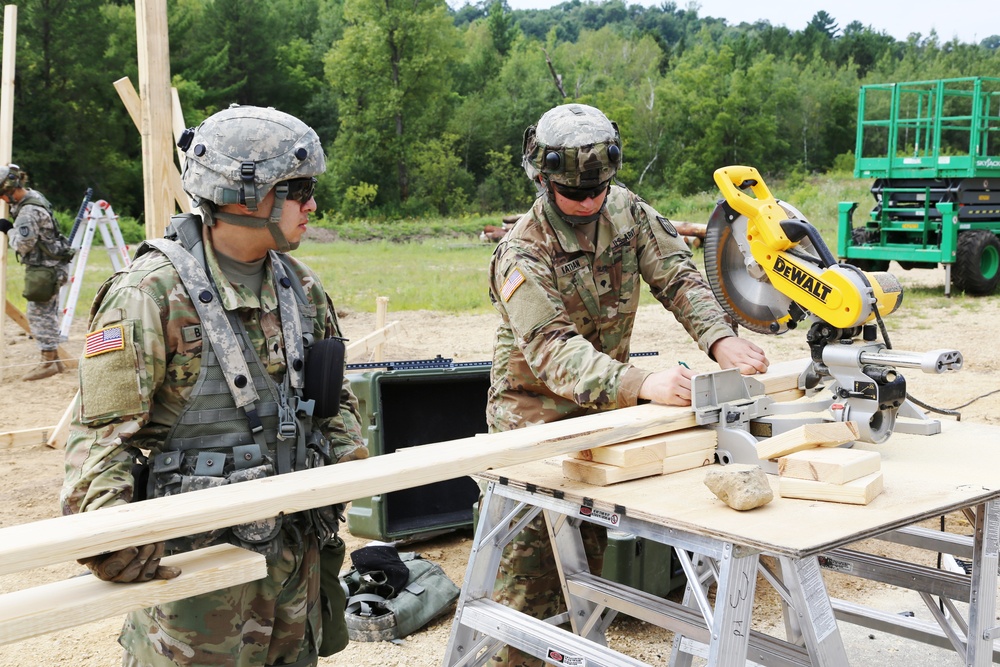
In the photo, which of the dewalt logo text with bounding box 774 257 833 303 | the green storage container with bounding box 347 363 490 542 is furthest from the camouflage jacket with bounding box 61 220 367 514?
the green storage container with bounding box 347 363 490 542

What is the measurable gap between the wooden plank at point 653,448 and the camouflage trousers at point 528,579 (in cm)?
82

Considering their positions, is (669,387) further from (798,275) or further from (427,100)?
(427,100)

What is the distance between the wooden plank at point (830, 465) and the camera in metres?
2.66

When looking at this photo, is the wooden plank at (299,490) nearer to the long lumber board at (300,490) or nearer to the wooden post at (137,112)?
the long lumber board at (300,490)

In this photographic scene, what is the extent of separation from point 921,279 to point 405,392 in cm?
1367

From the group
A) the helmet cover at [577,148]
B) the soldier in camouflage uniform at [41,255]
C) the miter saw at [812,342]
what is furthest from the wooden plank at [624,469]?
the soldier in camouflage uniform at [41,255]

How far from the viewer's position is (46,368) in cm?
1066

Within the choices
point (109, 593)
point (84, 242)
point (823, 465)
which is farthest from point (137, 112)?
point (84, 242)

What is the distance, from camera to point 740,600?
246 centimetres

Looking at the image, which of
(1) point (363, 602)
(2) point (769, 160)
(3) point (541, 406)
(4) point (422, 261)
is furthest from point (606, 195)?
(2) point (769, 160)

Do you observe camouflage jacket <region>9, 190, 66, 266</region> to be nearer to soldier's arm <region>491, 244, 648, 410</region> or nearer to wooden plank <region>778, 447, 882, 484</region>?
soldier's arm <region>491, 244, 648, 410</region>

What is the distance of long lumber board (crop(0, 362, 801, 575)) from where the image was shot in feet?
6.35

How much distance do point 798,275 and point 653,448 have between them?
0.84m

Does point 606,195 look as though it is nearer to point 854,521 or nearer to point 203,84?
point 854,521
